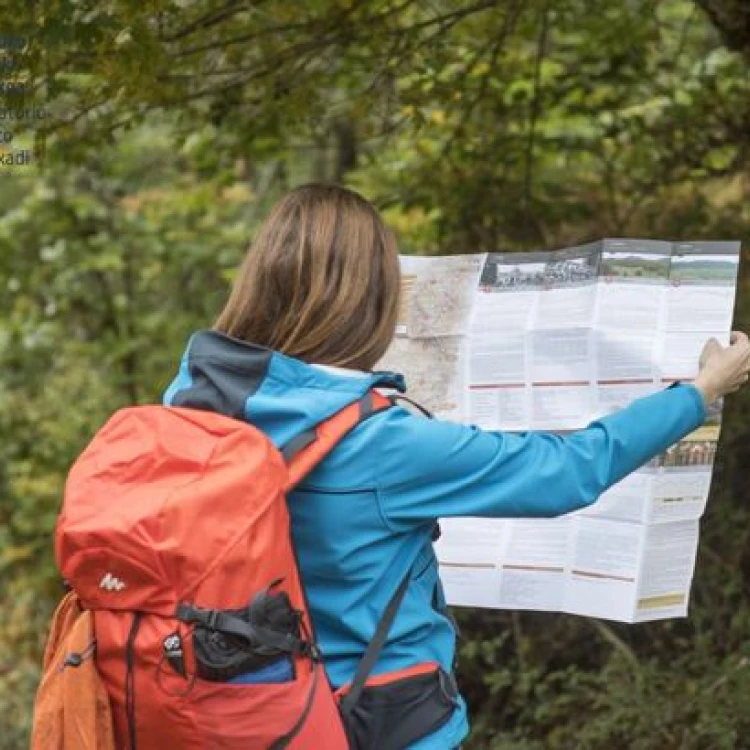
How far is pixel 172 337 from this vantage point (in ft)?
28.4

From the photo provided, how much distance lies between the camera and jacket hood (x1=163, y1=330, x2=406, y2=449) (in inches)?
90.5

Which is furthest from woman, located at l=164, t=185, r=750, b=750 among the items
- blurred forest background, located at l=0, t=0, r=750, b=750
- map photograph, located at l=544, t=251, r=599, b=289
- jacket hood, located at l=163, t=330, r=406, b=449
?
blurred forest background, located at l=0, t=0, r=750, b=750

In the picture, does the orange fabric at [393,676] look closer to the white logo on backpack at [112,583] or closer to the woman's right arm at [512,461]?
the woman's right arm at [512,461]

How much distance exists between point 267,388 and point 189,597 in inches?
16.2

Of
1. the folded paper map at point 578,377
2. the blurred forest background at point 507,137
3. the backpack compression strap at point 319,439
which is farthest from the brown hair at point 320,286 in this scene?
the blurred forest background at point 507,137

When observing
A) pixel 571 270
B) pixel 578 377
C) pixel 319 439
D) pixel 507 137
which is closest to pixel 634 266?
pixel 571 270

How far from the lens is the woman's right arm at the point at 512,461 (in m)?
2.30

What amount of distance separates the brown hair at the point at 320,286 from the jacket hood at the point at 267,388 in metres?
0.06

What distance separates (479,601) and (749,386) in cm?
250

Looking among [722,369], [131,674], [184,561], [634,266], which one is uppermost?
[634,266]

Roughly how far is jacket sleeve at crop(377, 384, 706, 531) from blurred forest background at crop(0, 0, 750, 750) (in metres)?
1.95

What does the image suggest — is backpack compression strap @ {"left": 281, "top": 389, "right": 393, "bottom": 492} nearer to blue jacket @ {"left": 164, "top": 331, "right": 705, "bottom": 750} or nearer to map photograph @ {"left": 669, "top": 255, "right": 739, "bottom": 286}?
blue jacket @ {"left": 164, "top": 331, "right": 705, "bottom": 750}

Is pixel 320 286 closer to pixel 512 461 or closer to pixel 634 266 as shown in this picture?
pixel 512 461

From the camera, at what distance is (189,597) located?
2.14 m
